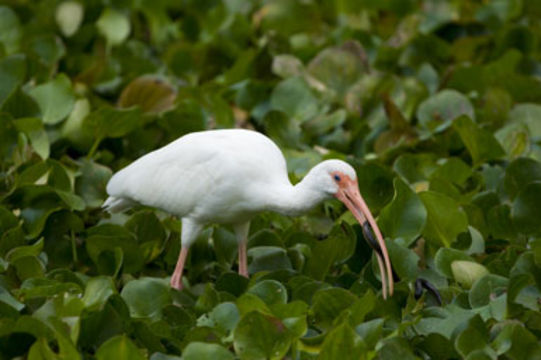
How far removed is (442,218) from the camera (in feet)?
19.2

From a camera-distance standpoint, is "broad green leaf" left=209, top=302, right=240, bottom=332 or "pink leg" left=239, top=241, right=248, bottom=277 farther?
"pink leg" left=239, top=241, right=248, bottom=277

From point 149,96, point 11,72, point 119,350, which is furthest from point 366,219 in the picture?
point 11,72

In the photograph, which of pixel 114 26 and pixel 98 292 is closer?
pixel 98 292

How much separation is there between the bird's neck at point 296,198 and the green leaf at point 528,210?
3.52ft

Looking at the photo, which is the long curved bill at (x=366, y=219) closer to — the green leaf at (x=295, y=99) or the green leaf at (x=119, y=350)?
the green leaf at (x=119, y=350)

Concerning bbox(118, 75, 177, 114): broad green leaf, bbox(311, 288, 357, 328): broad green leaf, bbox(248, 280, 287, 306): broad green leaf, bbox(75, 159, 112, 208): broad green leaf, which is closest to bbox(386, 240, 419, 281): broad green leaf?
bbox(311, 288, 357, 328): broad green leaf

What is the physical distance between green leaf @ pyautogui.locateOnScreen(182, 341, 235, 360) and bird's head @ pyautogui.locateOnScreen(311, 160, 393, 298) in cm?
92

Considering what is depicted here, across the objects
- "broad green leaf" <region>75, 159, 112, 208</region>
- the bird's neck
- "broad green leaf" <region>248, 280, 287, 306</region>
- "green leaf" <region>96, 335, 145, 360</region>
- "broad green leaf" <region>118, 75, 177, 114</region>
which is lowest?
"broad green leaf" <region>118, 75, 177, 114</region>

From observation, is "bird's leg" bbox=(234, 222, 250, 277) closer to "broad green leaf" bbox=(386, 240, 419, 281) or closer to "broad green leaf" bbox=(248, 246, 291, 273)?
"broad green leaf" bbox=(248, 246, 291, 273)

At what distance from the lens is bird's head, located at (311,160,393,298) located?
5250mm

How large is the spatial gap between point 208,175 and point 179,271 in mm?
510

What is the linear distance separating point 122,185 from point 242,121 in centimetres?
196

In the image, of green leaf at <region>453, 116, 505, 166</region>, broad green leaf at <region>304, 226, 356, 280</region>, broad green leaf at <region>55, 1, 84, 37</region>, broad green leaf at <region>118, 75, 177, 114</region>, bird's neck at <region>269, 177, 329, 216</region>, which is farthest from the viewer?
broad green leaf at <region>55, 1, 84, 37</region>

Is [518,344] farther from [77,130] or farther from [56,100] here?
[56,100]
